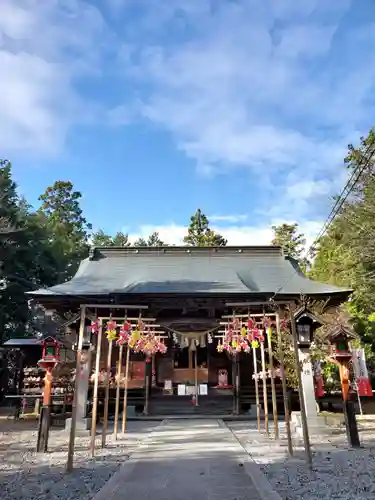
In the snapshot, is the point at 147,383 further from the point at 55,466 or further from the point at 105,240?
the point at 105,240

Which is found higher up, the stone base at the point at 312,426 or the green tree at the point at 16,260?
the green tree at the point at 16,260

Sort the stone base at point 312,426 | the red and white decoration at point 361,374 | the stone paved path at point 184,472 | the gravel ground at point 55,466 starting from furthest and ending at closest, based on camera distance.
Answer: the red and white decoration at point 361,374, the stone base at point 312,426, the gravel ground at point 55,466, the stone paved path at point 184,472

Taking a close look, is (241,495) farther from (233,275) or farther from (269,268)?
(269,268)

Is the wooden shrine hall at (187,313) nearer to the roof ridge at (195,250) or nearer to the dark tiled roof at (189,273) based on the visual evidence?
the dark tiled roof at (189,273)

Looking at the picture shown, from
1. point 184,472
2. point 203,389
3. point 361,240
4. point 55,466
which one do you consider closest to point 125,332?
point 55,466

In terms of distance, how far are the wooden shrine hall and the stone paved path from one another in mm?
4006

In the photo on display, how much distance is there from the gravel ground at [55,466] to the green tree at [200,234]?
30175 mm

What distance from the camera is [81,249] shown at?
32.6 m

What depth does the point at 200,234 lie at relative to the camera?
40281mm

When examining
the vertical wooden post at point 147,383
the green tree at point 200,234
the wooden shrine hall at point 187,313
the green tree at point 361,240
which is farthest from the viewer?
the green tree at point 200,234

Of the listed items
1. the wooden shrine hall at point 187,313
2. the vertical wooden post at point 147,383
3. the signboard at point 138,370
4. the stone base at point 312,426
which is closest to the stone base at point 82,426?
the wooden shrine hall at point 187,313

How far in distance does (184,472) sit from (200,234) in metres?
35.2

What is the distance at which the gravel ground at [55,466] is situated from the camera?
4.64m

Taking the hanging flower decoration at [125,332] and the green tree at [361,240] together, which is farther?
the green tree at [361,240]
